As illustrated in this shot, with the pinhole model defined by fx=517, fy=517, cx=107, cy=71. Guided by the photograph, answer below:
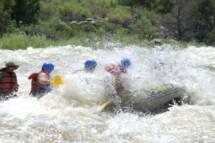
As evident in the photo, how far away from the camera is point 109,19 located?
2712 centimetres

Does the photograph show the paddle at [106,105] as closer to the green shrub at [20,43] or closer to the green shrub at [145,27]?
the green shrub at [20,43]

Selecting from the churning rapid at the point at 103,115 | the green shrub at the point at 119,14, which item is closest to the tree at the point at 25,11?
the green shrub at the point at 119,14

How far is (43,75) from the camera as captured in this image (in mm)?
9117

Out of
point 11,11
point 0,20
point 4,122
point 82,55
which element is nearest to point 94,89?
point 4,122

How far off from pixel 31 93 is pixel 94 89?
112 cm

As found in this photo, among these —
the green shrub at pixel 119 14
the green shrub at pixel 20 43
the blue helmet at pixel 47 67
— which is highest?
the blue helmet at pixel 47 67

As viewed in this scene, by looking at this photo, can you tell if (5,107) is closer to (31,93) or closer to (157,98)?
(31,93)

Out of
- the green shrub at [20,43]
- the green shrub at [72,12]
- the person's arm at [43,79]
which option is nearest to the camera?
the person's arm at [43,79]

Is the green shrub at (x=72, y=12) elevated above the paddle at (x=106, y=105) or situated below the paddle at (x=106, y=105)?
below

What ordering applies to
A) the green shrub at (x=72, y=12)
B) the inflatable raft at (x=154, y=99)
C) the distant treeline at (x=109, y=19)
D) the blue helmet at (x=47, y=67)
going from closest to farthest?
1. the inflatable raft at (x=154, y=99)
2. the blue helmet at (x=47, y=67)
3. the distant treeline at (x=109, y=19)
4. the green shrub at (x=72, y=12)

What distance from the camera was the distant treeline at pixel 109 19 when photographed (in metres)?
23.4

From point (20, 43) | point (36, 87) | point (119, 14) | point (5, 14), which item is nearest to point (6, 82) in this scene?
point (36, 87)

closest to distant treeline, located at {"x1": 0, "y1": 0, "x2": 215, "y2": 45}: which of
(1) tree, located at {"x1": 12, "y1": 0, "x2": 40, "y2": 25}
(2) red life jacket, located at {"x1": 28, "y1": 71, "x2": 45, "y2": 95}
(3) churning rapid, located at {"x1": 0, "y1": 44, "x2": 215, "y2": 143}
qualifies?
(1) tree, located at {"x1": 12, "y1": 0, "x2": 40, "y2": 25}

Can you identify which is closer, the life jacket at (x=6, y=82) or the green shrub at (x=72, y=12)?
the life jacket at (x=6, y=82)
